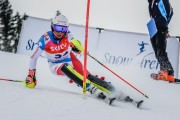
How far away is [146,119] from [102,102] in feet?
2.84

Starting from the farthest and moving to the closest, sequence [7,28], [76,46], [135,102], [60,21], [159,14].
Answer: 1. [7,28]
2. [159,14]
3. [76,46]
4. [60,21]
5. [135,102]

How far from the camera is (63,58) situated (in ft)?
16.9

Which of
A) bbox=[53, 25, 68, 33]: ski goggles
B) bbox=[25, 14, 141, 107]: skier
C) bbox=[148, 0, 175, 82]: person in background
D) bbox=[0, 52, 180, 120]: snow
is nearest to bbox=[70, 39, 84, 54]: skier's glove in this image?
bbox=[25, 14, 141, 107]: skier

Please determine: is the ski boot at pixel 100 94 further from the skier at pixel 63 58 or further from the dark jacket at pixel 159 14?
the dark jacket at pixel 159 14

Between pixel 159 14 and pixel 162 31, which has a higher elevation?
pixel 159 14

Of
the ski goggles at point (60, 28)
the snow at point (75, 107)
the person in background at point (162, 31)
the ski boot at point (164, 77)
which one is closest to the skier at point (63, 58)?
the ski goggles at point (60, 28)

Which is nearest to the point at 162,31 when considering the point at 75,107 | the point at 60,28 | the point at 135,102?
the point at 60,28

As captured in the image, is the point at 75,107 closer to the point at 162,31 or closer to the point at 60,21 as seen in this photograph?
the point at 60,21

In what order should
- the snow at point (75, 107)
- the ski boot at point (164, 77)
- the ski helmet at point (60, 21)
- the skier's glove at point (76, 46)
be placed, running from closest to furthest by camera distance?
1. the snow at point (75, 107)
2. the ski helmet at point (60, 21)
3. the skier's glove at point (76, 46)
4. the ski boot at point (164, 77)

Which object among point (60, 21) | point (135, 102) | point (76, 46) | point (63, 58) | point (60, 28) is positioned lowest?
point (135, 102)

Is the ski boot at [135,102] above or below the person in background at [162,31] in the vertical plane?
below

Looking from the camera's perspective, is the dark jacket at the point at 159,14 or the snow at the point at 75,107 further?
the dark jacket at the point at 159,14

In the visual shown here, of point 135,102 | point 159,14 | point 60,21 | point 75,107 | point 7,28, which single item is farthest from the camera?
point 7,28

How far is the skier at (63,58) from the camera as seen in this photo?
4504 millimetres
